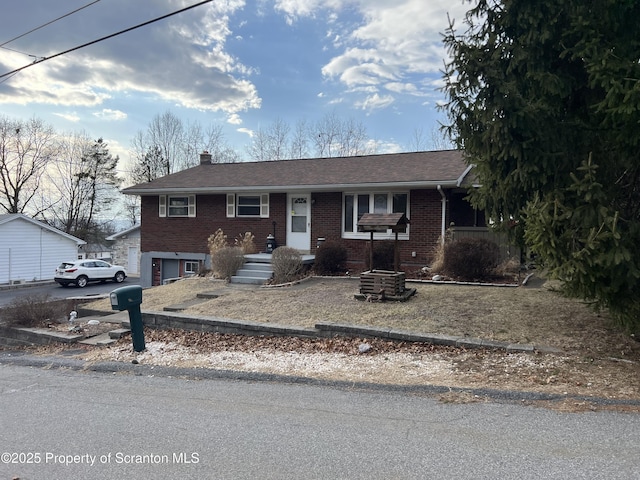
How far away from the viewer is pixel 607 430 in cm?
376

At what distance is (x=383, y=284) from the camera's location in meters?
8.88

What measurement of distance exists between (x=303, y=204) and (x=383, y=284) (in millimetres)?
7646

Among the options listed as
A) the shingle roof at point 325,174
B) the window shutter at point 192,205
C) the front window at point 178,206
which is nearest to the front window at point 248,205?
the shingle roof at point 325,174

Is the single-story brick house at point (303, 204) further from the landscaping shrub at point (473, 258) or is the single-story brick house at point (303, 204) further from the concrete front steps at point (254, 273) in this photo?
the concrete front steps at point (254, 273)

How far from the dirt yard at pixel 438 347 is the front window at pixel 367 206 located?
4.73 metres

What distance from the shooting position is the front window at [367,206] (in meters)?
14.3

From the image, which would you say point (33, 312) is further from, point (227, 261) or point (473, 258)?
point (473, 258)

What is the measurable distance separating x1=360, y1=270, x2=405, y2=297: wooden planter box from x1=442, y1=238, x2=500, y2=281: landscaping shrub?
8.18 ft

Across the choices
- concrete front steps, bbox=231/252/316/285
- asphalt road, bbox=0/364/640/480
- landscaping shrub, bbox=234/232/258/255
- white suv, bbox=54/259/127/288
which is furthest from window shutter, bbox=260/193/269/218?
white suv, bbox=54/259/127/288

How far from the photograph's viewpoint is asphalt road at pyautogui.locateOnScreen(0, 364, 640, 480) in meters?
3.24

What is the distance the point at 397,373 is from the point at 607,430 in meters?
2.27

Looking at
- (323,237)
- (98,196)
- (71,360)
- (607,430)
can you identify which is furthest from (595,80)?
(98,196)

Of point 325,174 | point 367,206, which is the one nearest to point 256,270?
point 367,206

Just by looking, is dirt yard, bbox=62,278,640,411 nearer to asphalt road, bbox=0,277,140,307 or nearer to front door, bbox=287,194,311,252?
front door, bbox=287,194,311,252
